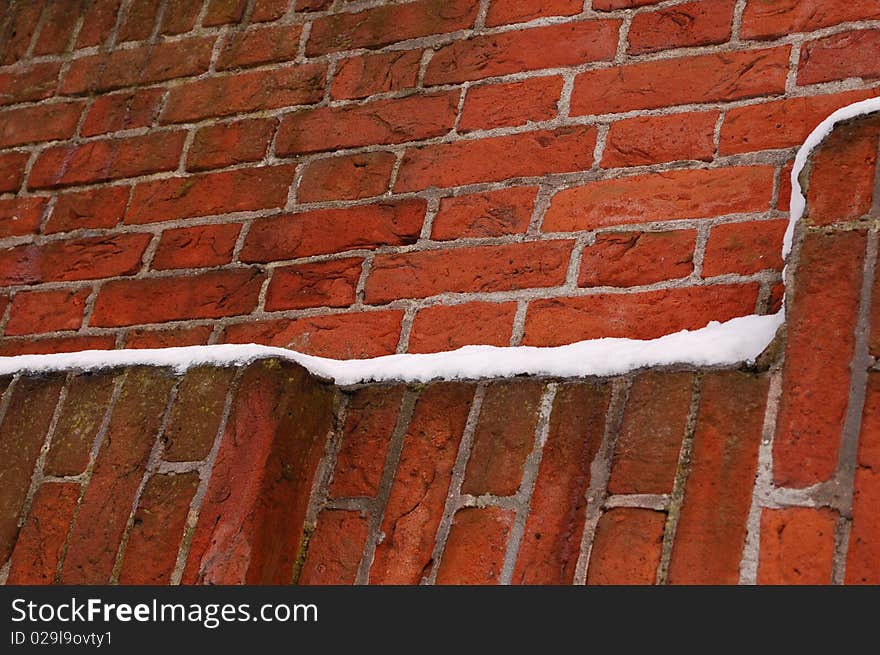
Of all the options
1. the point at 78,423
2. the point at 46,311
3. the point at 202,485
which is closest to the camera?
the point at 202,485

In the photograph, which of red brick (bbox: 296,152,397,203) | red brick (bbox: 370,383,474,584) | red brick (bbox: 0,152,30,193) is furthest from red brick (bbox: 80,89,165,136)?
red brick (bbox: 370,383,474,584)

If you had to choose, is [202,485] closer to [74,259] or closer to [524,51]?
[74,259]

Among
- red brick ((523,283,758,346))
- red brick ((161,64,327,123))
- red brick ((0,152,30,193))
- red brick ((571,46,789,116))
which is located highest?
red brick ((161,64,327,123))

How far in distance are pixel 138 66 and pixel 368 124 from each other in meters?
0.50

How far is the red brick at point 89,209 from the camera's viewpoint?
1.59 m

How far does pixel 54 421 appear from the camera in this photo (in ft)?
4.10

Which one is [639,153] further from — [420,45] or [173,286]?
[173,286]

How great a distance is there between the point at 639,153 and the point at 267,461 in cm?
64

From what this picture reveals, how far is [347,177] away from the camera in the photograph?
4.80 ft

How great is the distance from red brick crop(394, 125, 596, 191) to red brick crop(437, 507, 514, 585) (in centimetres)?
52

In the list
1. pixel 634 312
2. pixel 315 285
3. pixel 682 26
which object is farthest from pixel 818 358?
pixel 315 285

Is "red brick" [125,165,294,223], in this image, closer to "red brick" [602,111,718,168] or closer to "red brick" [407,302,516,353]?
"red brick" [407,302,516,353]

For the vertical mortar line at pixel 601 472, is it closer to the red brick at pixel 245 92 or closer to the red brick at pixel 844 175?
the red brick at pixel 844 175

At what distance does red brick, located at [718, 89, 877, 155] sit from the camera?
1242 millimetres
